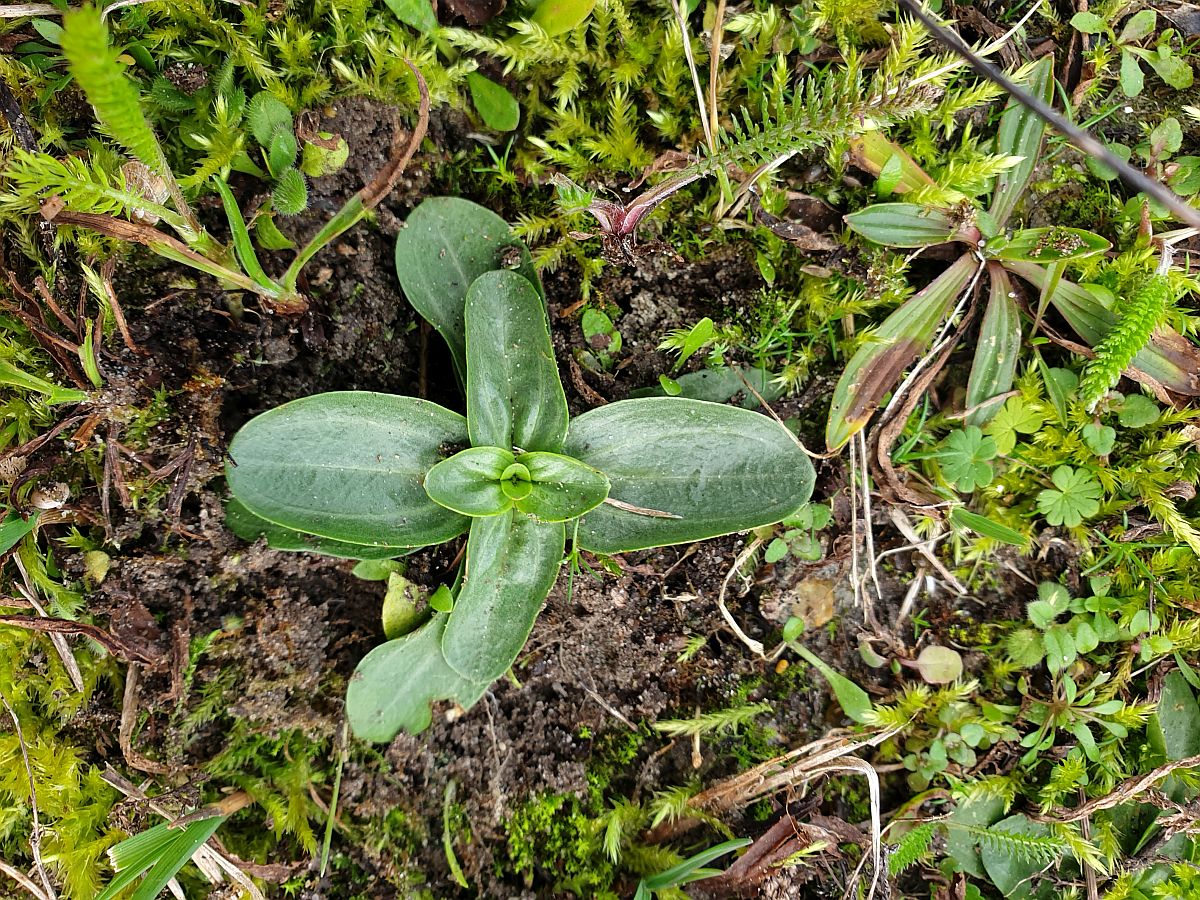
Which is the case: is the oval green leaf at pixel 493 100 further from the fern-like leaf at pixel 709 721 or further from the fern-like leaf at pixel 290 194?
the fern-like leaf at pixel 709 721

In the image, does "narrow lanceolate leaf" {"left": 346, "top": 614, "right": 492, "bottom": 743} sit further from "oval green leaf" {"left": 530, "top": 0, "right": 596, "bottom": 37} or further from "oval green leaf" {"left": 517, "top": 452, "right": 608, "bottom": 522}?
"oval green leaf" {"left": 530, "top": 0, "right": 596, "bottom": 37}

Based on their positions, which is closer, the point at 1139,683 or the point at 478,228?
the point at 478,228

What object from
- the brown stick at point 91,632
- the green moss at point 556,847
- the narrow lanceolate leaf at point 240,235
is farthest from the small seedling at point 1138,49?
the brown stick at point 91,632

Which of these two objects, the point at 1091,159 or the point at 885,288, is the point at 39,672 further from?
the point at 1091,159

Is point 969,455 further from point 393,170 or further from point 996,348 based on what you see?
point 393,170

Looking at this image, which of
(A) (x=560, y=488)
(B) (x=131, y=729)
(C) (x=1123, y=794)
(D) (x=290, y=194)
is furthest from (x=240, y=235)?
A: (C) (x=1123, y=794)

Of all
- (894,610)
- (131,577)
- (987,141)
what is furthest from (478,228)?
(894,610)
